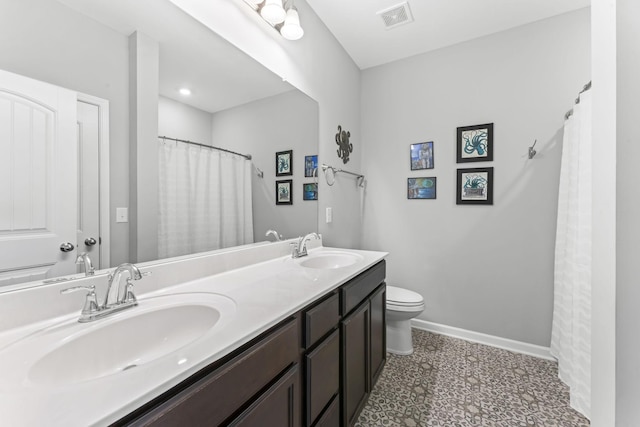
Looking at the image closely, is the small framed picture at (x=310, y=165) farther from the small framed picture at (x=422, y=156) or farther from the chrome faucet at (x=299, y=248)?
the small framed picture at (x=422, y=156)

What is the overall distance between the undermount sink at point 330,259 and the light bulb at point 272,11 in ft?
4.71

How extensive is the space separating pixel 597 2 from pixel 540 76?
1.83 metres

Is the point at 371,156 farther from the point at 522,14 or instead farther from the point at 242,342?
the point at 242,342

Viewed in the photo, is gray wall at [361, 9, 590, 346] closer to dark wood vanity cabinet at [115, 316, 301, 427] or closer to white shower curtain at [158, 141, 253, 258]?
white shower curtain at [158, 141, 253, 258]

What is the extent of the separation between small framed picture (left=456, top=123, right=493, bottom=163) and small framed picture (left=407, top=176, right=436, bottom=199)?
29cm

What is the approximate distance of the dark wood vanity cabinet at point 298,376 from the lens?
55 centimetres

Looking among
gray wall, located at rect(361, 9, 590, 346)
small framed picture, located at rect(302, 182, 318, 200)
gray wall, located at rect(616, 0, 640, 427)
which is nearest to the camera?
gray wall, located at rect(616, 0, 640, 427)

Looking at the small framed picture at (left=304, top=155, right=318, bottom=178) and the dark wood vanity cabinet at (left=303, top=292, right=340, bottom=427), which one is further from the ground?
the small framed picture at (left=304, top=155, right=318, bottom=178)

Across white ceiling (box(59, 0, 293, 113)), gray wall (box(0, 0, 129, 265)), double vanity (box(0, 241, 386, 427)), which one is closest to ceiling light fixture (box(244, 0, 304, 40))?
Answer: white ceiling (box(59, 0, 293, 113))

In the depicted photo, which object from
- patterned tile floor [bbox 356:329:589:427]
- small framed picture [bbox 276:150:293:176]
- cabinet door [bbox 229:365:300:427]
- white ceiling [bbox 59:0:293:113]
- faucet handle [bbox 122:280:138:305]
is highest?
white ceiling [bbox 59:0:293:113]

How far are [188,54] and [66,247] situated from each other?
3.00ft

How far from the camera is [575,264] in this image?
62.1 inches

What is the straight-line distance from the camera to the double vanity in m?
0.47

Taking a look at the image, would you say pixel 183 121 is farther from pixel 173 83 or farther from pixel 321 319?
pixel 321 319
